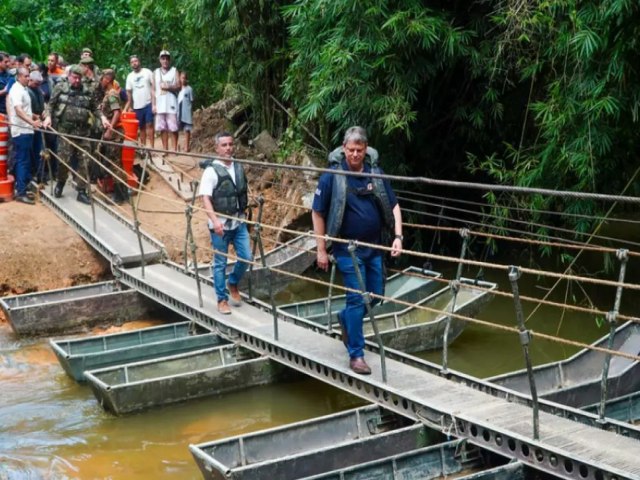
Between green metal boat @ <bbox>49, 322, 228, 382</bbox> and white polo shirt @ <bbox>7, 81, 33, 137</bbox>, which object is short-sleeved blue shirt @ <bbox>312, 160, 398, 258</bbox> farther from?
white polo shirt @ <bbox>7, 81, 33, 137</bbox>

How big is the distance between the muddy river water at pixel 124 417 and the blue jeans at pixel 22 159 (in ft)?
10.9

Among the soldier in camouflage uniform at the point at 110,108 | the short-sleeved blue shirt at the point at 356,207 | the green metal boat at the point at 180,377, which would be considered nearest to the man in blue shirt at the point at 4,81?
the soldier in camouflage uniform at the point at 110,108

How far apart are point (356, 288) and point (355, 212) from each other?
577 millimetres

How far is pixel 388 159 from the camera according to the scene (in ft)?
39.8

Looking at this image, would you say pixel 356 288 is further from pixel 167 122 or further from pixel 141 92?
pixel 141 92

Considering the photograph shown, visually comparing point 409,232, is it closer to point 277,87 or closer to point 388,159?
point 388,159

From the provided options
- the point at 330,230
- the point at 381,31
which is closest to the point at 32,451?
the point at 330,230

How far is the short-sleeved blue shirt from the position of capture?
7.00 metres

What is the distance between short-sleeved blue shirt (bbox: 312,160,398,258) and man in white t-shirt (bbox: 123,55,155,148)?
8.55m

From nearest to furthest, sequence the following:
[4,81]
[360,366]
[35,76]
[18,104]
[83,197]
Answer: [360,366] → [18,104] → [35,76] → [83,197] → [4,81]

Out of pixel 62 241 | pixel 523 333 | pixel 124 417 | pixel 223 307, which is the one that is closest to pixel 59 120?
pixel 62 241

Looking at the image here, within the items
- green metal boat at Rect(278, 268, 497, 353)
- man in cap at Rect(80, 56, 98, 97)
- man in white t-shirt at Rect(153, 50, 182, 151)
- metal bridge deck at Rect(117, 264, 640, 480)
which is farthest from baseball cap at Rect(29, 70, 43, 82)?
green metal boat at Rect(278, 268, 497, 353)

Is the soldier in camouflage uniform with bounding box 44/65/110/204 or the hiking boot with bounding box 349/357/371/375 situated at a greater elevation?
the soldier in camouflage uniform with bounding box 44/65/110/204

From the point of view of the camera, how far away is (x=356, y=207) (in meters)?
7.01
